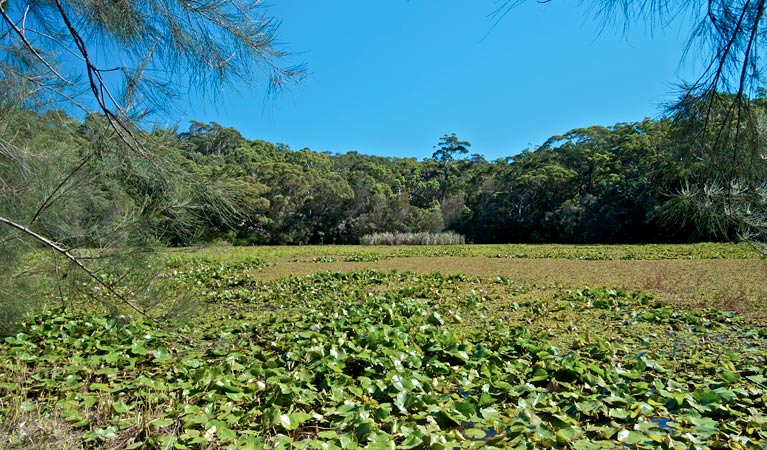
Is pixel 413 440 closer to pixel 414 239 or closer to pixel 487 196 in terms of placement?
pixel 414 239

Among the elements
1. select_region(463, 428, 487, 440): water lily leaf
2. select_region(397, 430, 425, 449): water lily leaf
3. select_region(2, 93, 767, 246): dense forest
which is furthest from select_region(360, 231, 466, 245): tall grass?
select_region(397, 430, 425, 449): water lily leaf

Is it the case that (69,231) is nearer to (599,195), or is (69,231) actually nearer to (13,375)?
(13,375)

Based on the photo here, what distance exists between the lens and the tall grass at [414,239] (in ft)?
57.4

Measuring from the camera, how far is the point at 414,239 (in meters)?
17.7

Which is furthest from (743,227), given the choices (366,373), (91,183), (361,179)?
(361,179)

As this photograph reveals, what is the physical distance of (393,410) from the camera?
1.76 m

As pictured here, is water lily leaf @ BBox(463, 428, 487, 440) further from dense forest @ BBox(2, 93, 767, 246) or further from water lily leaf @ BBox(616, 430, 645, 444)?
dense forest @ BBox(2, 93, 767, 246)

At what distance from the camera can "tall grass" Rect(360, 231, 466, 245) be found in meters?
17.5

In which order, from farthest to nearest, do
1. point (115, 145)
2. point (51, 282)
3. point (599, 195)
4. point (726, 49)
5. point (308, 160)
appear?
1. point (308, 160)
2. point (599, 195)
3. point (51, 282)
4. point (115, 145)
5. point (726, 49)

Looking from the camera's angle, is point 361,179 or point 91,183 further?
point 361,179

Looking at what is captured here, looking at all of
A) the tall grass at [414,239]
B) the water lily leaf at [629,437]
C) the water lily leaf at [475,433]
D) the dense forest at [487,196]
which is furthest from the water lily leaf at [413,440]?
the tall grass at [414,239]

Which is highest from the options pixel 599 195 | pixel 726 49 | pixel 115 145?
pixel 599 195

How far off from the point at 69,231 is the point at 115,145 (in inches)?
32.1

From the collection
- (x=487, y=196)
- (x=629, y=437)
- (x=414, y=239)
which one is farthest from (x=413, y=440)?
(x=487, y=196)
